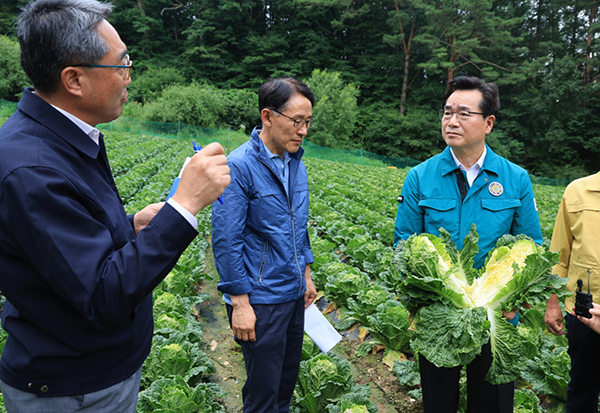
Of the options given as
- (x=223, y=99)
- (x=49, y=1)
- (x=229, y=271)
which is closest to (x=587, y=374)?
(x=229, y=271)

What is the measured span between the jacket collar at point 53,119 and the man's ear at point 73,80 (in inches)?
3.4

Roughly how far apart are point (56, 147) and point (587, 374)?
10.6ft

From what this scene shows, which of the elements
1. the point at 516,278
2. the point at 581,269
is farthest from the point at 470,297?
the point at 581,269

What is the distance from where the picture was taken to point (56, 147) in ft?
4.11

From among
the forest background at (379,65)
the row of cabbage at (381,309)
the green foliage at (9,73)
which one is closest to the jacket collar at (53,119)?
the row of cabbage at (381,309)

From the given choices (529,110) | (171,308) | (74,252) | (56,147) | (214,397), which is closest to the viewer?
(74,252)

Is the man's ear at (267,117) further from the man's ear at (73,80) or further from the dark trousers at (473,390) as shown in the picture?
the dark trousers at (473,390)

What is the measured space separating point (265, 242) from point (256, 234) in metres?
0.08

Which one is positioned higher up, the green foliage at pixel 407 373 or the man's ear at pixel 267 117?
the man's ear at pixel 267 117

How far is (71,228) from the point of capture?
113 centimetres

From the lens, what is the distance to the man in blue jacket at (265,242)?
2299 mm

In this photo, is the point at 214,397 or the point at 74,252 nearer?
the point at 74,252

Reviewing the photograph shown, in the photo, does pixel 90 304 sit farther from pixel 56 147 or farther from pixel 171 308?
pixel 171 308

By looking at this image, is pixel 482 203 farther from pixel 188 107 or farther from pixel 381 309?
pixel 188 107
